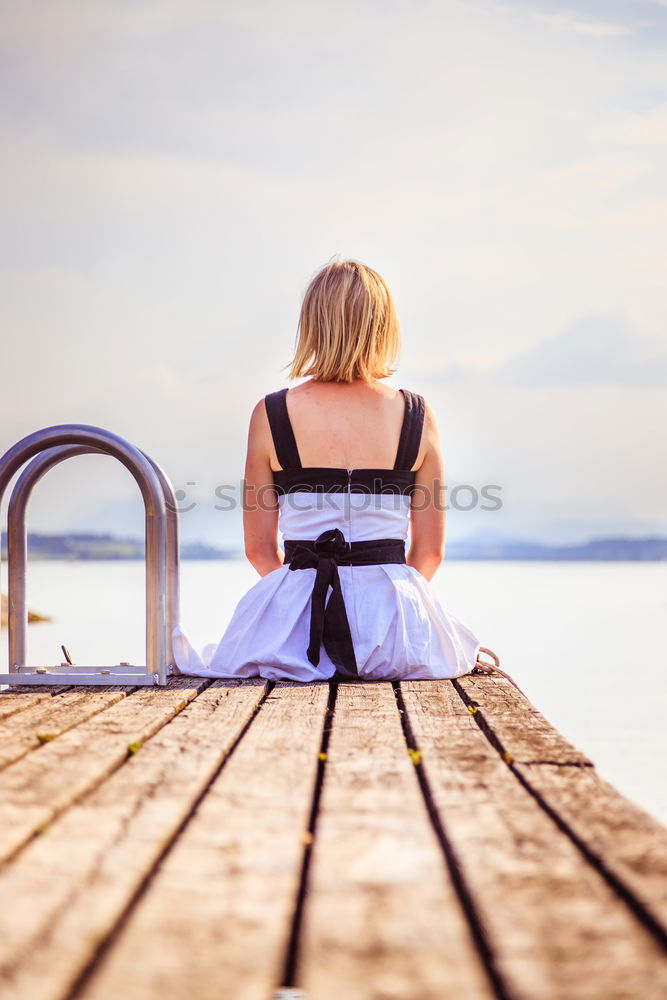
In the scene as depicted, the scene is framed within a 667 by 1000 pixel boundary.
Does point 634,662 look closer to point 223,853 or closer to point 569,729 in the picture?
point 569,729

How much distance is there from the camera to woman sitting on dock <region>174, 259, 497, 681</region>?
12.5 ft

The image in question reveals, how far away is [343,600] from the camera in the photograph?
379 centimetres

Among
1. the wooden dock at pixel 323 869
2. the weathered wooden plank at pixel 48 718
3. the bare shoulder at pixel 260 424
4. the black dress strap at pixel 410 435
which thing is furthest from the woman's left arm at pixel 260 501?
the wooden dock at pixel 323 869

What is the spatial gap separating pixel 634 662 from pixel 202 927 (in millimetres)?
12586

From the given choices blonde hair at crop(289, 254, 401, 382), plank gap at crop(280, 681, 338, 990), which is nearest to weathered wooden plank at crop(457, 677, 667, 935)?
plank gap at crop(280, 681, 338, 990)

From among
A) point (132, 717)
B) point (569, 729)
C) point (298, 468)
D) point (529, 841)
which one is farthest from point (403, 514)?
point (569, 729)

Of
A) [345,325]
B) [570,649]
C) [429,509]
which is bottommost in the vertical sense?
[570,649]

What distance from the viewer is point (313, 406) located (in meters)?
3.98

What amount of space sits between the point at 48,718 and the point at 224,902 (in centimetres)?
166

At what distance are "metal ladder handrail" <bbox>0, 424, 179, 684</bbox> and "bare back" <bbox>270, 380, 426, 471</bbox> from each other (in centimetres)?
54

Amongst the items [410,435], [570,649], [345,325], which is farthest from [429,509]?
[570,649]

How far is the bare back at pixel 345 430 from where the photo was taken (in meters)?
3.96

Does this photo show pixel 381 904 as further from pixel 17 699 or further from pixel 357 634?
pixel 357 634

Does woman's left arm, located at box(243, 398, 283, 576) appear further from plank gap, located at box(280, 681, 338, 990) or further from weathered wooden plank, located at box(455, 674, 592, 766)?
plank gap, located at box(280, 681, 338, 990)
